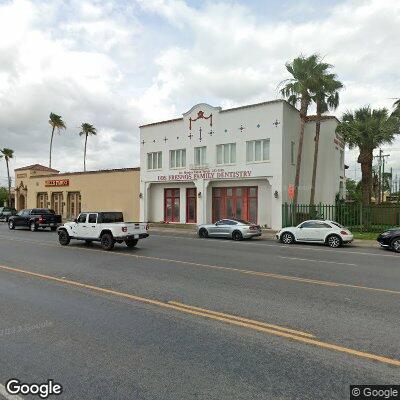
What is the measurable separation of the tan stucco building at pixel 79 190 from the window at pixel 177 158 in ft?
14.6

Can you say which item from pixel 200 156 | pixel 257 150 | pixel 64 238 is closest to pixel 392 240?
pixel 257 150

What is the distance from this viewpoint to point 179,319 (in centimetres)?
635

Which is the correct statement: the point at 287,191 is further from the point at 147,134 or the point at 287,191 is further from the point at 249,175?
the point at 147,134

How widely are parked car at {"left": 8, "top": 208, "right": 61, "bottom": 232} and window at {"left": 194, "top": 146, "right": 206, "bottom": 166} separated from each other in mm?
11645

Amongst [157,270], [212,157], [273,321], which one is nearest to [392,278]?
[273,321]

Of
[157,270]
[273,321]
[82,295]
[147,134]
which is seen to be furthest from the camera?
[147,134]

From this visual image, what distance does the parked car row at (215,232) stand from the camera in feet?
53.7

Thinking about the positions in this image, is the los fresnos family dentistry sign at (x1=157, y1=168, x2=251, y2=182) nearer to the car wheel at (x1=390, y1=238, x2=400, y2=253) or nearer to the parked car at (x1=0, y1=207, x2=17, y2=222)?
the car wheel at (x1=390, y1=238, x2=400, y2=253)

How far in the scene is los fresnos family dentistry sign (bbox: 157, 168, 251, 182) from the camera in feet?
98.1

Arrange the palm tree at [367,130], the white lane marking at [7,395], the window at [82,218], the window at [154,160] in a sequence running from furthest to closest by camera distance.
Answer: the window at [154,160] < the palm tree at [367,130] < the window at [82,218] < the white lane marking at [7,395]

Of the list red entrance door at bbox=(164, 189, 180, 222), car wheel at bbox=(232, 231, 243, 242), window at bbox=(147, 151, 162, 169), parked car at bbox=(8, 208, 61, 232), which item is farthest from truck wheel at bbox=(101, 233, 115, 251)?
window at bbox=(147, 151, 162, 169)

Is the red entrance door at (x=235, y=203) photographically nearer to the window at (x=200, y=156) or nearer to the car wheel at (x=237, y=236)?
the window at (x=200, y=156)

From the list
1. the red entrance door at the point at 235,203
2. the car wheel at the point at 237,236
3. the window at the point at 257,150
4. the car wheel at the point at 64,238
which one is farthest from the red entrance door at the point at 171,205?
the car wheel at the point at 64,238

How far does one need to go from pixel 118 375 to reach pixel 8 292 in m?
5.15
